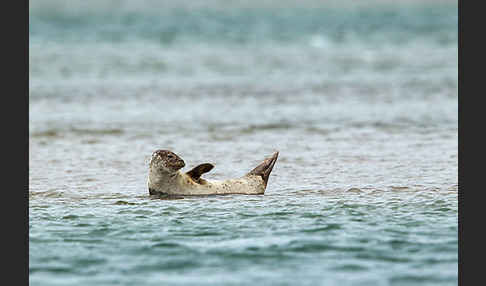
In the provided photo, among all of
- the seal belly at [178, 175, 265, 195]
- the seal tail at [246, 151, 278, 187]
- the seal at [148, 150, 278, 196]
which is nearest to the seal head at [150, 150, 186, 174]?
the seal at [148, 150, 278, 196]

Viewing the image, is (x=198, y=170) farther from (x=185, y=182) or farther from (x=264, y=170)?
(x=264, y=170)

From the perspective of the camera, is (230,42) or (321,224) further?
(230,42)

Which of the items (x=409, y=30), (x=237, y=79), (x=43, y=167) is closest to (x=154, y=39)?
(x=409, y=30)

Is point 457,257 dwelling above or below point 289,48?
below

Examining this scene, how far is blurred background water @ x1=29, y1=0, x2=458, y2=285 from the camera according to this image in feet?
26.9

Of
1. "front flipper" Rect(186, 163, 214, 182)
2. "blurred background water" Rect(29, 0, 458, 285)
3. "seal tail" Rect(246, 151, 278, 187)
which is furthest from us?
"seal tail" Rect(246, 151, 278, 187)

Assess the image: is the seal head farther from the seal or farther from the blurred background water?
the blurred background water

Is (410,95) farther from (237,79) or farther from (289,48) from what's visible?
(289,48)

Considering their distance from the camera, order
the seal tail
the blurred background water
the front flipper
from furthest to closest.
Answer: the seal tail < the front flipper < the blurred background water

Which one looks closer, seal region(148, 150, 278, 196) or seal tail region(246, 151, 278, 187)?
seal region(148, 150, 278, 196)

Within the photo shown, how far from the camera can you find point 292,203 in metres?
10.8

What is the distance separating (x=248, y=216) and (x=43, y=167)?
489 centimetres

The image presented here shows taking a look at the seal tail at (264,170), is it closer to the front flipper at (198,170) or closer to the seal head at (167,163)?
the front flipper at (198,170)

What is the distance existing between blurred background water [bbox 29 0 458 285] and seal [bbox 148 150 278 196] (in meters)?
0.24
